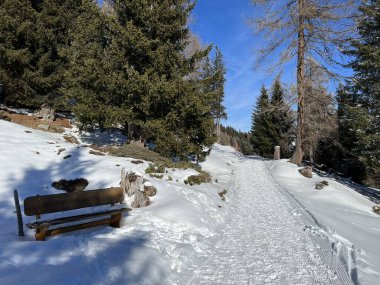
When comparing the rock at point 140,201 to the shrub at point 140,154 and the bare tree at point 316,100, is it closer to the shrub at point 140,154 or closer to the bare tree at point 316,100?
the shrub at point 140,154

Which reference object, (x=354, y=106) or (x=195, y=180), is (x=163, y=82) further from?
(x=354, y=106)

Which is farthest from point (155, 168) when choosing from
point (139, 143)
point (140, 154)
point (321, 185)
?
point (321, 185)

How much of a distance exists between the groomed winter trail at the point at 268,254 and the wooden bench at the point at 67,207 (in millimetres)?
2572

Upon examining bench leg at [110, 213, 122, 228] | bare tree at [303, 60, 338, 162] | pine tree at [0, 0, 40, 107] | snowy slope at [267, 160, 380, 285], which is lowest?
snowy slope at [267, 160, 380, 285]

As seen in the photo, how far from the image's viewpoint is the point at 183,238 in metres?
7.83

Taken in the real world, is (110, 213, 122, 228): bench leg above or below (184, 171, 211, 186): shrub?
below

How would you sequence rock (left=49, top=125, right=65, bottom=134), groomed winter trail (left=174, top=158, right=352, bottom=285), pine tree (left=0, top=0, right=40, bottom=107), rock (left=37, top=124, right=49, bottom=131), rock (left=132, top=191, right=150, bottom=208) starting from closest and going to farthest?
groomed winter trail (left=174, top=158, right=352, bottom=285)
rock (left=132, top=191, right=150, bottom=208)
pine tree (left=0, top=0, right=40, bottom=107)
rock (left=37, top=124, right=49, bottom=131)
rock (left=49, top=125, right=65, bottom=134)

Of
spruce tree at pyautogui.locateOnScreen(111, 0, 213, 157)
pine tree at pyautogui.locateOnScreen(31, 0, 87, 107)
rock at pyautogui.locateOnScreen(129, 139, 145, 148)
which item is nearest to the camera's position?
spruce tree at pyautogui.locateOnScreen(111, 0, 213, 157)

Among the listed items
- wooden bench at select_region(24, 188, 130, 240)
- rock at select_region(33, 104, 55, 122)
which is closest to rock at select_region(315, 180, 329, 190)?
wooden bench at select_region(24, 188, 130, 240)

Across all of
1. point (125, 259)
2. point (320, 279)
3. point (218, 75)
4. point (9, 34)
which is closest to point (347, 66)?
point (218, 75)

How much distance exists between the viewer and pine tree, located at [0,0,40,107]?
62.5ft

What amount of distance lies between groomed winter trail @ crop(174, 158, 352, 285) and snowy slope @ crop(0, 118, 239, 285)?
1.55 ft

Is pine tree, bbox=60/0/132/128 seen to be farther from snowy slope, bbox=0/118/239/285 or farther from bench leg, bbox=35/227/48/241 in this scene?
bench leg, bbox=35/227/48/241

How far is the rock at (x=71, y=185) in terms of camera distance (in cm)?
1125
